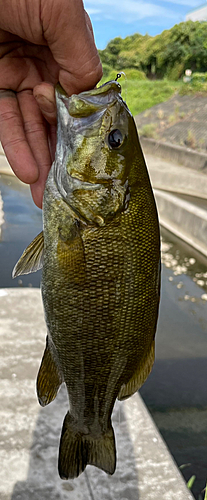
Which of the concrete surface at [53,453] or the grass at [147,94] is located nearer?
the concrete surface at [53,453]

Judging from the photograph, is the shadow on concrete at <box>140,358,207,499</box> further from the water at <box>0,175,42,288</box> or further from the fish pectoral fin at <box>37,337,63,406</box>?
the fish pectoral fin at <box>37,337,63,406</box>

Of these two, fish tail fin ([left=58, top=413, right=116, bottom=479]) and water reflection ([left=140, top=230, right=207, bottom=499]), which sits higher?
fish tail fin ([left=58, top=413, right=116, bottom=479])

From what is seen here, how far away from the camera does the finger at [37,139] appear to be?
6.37ft

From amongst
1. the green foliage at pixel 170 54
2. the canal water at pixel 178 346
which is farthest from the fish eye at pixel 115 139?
the green foliage at pixel 170 54

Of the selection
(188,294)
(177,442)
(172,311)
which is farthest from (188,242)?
(177,442)

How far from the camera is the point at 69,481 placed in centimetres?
260

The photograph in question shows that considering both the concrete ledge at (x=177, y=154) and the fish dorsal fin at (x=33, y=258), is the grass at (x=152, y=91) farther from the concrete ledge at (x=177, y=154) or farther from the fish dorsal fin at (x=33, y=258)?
the fish dorsal fin at (x=33, y=258)

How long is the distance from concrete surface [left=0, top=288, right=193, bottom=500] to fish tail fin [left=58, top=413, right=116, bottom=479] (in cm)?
111

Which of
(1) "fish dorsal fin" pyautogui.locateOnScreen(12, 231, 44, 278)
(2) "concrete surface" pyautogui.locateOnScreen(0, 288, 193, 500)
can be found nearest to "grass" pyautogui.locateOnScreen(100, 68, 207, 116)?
(2) "concrete surface" pyautogui.locateOnScreen(0, 288, 193, 500)

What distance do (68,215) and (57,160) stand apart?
0.22 meters

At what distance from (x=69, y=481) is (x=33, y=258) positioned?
1.73 meters

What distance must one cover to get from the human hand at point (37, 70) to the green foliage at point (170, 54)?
114ft

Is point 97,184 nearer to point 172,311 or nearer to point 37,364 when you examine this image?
point 37,364

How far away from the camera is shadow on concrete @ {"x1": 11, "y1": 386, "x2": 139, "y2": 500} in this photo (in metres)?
2.50
